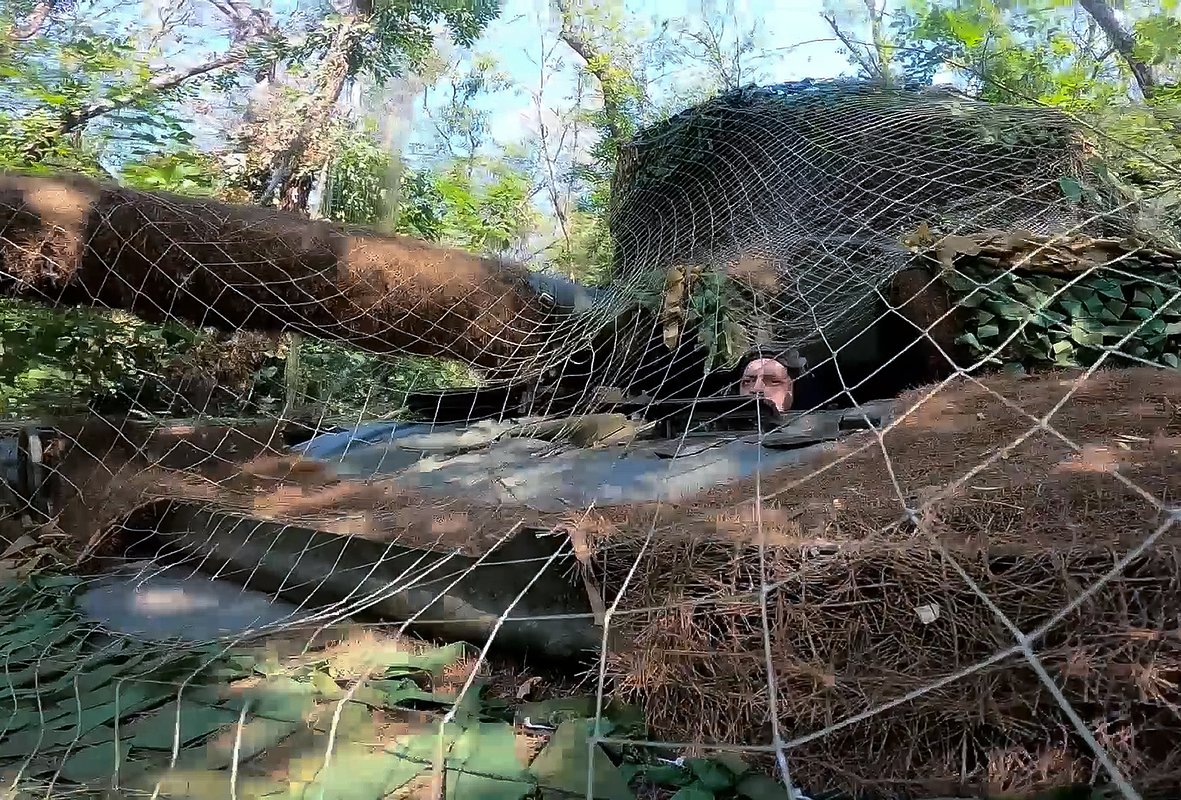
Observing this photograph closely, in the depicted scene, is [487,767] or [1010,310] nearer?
[487,767]

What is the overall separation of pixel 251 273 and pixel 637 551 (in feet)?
9.58

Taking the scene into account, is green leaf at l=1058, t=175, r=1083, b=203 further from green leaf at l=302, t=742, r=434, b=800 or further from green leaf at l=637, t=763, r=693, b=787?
green leaf at l=302, t=742, r=434, b=800

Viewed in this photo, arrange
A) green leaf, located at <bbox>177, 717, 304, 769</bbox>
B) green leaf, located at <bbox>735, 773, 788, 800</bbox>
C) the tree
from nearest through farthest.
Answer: green leaf, located at <bbox>735, 773, 788, 800</bbox>
green leaf, located at <bbox>177, 717, 304, 769</bbox>
the tree

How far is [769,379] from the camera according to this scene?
11.5 ft

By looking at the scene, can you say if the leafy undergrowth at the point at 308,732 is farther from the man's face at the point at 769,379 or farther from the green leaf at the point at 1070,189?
the green leaf at the point at 1070,189

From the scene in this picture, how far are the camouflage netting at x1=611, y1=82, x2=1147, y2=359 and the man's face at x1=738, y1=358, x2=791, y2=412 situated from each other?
0.42 feet

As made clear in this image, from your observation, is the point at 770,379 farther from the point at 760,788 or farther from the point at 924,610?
the point at 760,788

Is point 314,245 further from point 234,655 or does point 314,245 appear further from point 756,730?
point 756,730

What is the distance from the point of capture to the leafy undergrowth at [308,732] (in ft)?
4.24

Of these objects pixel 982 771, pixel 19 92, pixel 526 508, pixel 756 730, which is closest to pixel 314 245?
pixel 526 508

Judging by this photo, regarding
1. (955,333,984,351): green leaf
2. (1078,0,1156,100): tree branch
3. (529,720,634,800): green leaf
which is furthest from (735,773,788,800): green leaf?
(1078,0,1156,100): tree branch

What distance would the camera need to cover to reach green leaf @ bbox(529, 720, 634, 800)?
1244 mm

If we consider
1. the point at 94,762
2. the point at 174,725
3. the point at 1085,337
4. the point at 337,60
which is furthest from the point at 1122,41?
the point at 94,762

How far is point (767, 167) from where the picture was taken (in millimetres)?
4699
